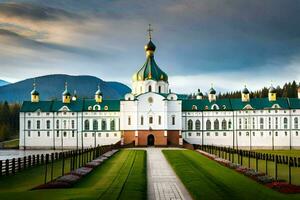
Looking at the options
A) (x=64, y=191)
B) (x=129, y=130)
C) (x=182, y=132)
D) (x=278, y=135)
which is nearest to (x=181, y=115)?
(x=182, y=132)

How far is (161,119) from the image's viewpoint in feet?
284

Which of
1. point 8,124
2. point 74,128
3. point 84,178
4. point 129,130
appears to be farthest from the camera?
point 8,124

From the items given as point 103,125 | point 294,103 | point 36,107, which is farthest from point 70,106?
point 294,103

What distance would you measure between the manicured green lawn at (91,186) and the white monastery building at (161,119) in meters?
50.7

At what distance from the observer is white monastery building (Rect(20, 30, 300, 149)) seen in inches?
3430

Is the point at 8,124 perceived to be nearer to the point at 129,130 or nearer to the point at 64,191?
the point at 129,130

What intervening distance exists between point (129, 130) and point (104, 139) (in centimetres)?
736

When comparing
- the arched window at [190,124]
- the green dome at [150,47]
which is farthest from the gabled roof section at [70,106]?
the arched window at [190,124]

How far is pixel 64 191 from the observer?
76.2 ft

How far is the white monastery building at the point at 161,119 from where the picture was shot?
87125 millimetres

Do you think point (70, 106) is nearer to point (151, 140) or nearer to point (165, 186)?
point (151, 140)

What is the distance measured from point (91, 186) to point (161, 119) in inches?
2383

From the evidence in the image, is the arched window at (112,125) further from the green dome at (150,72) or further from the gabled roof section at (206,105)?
the gabled roof section at (206,105)

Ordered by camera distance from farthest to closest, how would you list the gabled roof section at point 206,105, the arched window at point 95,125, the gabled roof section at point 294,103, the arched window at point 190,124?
the gabled roof section at point 206,105 → the arched window at point 95,125 → the arched window at point 190,124 → the gabled roof section at point 294,103
